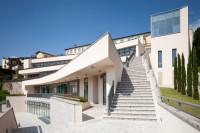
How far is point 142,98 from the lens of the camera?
11.8 metres

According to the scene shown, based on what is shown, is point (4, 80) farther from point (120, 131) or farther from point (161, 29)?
point (120, 131)

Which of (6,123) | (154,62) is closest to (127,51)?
(154,62)

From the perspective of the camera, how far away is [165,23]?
2406cm

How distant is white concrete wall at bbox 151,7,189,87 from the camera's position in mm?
22016

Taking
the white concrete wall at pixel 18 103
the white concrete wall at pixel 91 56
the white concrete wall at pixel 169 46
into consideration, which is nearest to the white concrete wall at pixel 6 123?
the white concrete wall at pixel 91 56

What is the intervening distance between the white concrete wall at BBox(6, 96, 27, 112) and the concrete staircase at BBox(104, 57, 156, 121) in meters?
24.1

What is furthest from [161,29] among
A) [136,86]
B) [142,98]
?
[142,98]

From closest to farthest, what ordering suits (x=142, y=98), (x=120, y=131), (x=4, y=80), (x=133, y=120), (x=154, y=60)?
(x=120, y=131) → (x=133, y=120) → (x=142, y=98) → (x=154, y=60) → (x=4, y=80)

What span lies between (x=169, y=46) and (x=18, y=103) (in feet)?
92.0

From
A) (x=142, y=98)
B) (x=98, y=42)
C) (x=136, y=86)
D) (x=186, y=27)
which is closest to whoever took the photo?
(x=142, y=98)

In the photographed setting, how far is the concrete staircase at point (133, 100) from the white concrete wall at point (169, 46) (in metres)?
8.26

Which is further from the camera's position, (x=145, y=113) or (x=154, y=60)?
(x=154, y=60)

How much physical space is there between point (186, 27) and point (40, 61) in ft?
106

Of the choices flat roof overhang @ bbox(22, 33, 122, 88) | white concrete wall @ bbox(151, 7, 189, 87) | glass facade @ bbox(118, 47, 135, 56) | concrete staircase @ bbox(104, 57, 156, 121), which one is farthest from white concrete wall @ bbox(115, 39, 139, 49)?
flat roof overhang @ bbox(22, 33, 122, 88)
